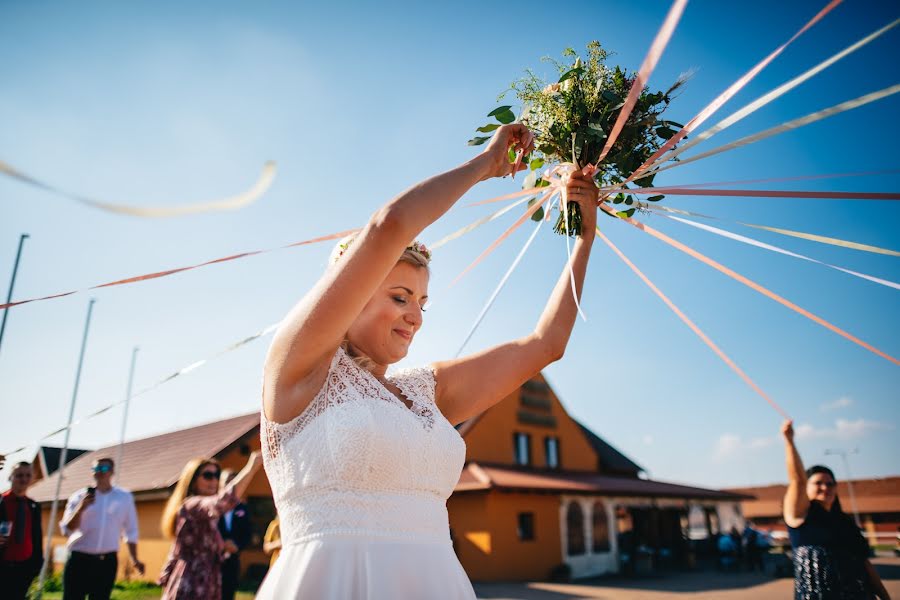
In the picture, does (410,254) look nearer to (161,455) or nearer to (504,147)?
(504,147)

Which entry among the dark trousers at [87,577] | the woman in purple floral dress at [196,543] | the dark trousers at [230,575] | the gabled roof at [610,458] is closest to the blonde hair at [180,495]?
the woman in purple floral dress at [196,543]

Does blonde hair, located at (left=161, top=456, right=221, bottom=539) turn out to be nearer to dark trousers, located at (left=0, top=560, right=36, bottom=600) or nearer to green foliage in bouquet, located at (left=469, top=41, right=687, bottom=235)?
dark trousers, located at (left=0, top=560, right=36, bottom=600)

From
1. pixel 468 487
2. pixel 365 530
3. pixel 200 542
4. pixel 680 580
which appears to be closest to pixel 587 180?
pixel 365 530

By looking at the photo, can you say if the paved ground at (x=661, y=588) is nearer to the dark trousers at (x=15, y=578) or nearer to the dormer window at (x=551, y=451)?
the dormer window at (x=551, y=451)

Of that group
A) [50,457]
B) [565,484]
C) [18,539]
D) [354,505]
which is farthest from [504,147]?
[50,457]

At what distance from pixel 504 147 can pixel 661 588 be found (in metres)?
18.7

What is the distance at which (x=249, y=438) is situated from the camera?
19531 mm

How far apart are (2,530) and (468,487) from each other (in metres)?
13.9

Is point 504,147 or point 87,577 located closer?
point 504,147

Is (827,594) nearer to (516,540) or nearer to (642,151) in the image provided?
(642,151)

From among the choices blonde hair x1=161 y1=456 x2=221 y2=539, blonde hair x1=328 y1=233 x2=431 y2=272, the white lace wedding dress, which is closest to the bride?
the white lace wedding dress

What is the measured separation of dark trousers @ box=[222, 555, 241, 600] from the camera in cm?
653

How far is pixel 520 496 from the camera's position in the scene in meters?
20.2

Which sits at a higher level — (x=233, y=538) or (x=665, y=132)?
(x=665, y=132)
